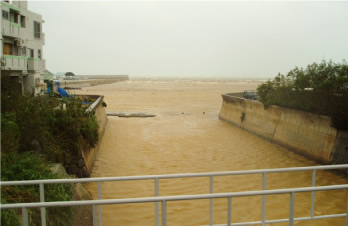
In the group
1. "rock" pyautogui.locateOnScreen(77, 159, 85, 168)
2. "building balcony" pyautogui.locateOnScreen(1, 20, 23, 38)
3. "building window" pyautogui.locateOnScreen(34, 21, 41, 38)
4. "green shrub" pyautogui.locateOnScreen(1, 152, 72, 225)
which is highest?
"building window" pyautogui.locateOnScreen(34, 21, 41, 38)

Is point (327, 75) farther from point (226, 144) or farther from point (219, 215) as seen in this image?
point (219, 215)

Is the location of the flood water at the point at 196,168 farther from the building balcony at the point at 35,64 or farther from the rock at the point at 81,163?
the building balcony at the point at 35,64

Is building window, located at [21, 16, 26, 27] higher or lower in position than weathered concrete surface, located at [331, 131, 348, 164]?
higher

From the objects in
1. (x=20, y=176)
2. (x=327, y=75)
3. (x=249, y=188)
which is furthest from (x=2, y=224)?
(x=327, y=75)

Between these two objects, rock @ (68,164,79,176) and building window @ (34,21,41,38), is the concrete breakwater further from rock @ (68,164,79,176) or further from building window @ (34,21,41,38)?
building window @ (34,21,41,38)

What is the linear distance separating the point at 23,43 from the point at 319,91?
24.1m

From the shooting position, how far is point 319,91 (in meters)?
13.5

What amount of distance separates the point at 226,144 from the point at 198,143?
4.56 ft

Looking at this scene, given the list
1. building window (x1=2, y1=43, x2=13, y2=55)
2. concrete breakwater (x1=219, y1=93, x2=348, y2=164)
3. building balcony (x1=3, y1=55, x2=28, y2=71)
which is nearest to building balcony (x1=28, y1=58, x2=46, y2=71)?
building balcony (x1=3, y1=55, x2=28, y2=71)

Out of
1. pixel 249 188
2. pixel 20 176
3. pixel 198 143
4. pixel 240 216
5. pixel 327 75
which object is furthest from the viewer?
pixel 198 143

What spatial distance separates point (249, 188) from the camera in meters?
10.1

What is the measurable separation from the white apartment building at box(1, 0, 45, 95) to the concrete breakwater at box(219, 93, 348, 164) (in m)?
15.5

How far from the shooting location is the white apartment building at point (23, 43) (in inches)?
1016

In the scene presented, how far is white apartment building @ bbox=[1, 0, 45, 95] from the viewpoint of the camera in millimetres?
25797
